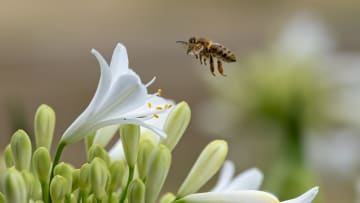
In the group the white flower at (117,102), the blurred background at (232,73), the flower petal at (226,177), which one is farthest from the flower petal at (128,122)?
the blurred background at (232,73)

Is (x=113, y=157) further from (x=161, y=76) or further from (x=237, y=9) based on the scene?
(x=237, y=9)

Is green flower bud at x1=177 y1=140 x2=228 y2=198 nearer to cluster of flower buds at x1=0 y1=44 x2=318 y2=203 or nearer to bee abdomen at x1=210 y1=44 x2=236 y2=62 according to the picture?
cluster of flower buds at x1=0 y1=44 x2=318 y2=203

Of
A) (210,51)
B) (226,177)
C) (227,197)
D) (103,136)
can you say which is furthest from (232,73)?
(227,197)

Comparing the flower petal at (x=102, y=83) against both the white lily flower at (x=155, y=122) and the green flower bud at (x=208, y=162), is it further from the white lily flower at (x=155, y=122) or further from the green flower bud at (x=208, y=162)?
the green flower bud at (x=208, y=162)

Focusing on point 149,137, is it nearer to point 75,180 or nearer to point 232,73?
point 75,180

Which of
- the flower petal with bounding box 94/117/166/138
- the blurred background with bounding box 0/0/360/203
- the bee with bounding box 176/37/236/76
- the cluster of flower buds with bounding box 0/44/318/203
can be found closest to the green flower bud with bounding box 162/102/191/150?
the cluster of flower buds with bounding box 0/44/318/203

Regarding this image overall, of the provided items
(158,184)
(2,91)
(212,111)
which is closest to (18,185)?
(158,184)
